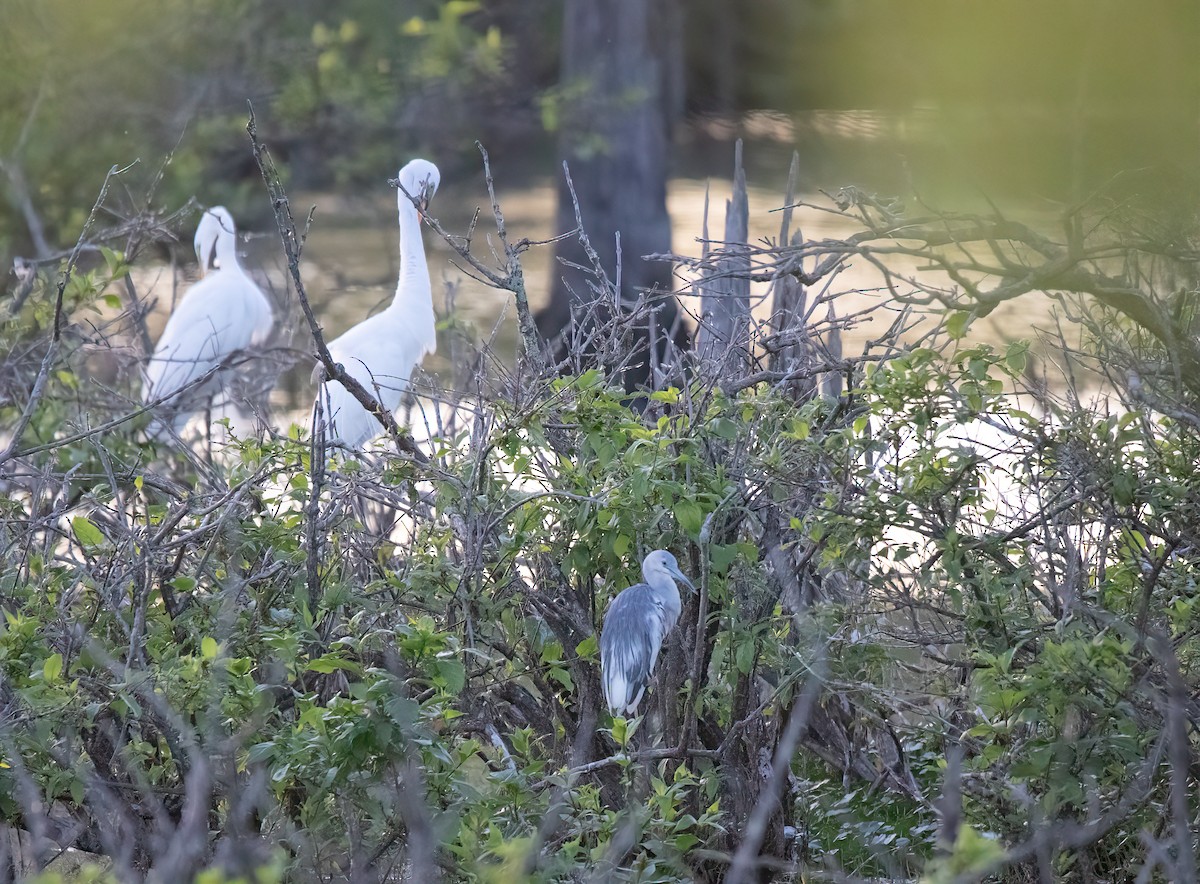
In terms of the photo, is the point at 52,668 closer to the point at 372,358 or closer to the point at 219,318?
the point at 372,358

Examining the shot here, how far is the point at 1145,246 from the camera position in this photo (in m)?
2.31

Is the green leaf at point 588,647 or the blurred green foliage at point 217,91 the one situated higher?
the blurred green foliage at point 217,91

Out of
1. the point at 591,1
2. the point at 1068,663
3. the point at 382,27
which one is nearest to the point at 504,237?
the point at 1068,663

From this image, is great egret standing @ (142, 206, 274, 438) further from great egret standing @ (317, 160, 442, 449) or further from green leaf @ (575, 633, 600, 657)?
green leaf @ (575, 633, 600, 657)

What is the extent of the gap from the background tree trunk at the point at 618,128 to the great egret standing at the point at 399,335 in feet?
10.6

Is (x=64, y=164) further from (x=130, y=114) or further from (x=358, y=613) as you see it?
(x=358, y=613)

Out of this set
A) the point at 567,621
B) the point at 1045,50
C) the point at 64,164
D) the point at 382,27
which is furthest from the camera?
A: the point at 382,27

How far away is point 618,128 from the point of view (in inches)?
367

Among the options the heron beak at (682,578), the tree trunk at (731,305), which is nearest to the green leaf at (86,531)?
the heron beak at (682,578)

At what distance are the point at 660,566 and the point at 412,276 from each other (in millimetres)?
3221

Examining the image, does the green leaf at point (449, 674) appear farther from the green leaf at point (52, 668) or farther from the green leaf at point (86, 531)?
the green leaf at point (86, 531)

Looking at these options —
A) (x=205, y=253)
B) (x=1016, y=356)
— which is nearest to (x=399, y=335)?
(x=205, y=253)

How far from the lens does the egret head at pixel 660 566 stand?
2725 mm

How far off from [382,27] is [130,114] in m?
2.44
